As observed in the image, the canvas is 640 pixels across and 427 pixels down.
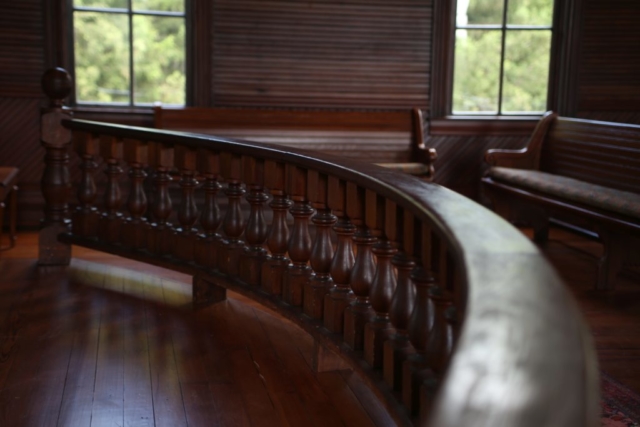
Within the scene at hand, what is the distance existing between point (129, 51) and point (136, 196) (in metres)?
2.70

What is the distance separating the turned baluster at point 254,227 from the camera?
12.1 feet

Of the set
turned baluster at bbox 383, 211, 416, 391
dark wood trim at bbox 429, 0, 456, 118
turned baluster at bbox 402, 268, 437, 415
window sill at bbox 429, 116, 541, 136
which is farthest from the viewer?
window sill at bbox 429, 116, 541, 136

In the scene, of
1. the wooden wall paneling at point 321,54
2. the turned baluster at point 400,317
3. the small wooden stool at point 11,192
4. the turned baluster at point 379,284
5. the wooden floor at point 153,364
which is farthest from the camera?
the wooden wall paneling at point 321,54

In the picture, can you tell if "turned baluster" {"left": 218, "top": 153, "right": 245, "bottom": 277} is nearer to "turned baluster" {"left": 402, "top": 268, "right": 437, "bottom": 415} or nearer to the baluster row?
the baluster row

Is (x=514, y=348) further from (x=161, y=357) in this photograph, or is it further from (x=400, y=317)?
(x=161, y=357)

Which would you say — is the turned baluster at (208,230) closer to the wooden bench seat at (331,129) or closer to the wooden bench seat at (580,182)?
the wooden bench seat at (580,182)

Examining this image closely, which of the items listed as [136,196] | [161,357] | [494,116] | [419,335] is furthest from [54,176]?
[494,116]

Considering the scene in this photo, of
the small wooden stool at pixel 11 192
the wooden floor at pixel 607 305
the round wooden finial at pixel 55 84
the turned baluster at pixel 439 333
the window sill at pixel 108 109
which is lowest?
the wooden floor at pixel 607 305

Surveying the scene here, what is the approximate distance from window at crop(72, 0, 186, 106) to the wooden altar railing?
1.83m

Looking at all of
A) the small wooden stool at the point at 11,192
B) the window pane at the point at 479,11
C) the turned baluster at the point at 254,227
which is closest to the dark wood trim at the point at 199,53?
the small wooden stool at the point at 11,192

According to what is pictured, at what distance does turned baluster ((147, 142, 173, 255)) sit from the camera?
4.38 m

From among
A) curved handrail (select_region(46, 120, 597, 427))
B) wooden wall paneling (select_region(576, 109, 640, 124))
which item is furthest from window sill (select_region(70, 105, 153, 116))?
curved handrail (select_region(46, 120, 597, 427))

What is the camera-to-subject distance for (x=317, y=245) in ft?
10.6

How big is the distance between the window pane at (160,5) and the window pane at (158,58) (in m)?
0.08
